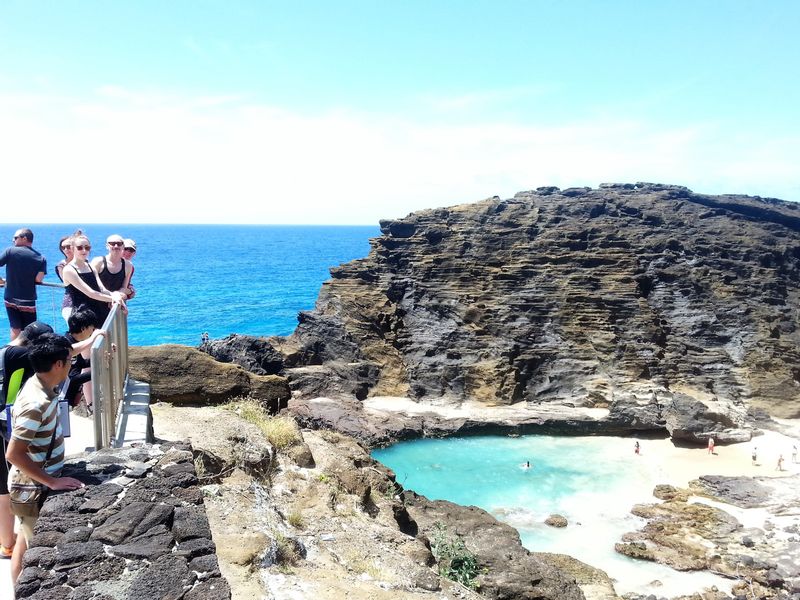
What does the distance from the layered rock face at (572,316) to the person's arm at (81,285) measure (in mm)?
31781

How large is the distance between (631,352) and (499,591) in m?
30.8

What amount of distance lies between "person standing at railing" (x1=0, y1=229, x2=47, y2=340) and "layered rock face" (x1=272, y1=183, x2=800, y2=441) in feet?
101

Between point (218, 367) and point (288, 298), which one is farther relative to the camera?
point (288, 298)

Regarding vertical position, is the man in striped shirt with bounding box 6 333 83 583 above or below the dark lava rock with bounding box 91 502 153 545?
above

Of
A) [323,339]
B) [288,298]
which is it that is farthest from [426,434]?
[288,298]

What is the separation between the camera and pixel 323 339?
43500mm

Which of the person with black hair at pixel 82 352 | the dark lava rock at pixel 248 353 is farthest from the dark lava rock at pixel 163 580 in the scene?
the dark lava rock at pixel 248 353

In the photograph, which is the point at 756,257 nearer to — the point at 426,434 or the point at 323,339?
the point at 426,434

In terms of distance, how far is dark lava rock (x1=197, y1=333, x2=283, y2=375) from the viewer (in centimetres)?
3619

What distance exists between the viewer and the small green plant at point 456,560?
1308 centimetres

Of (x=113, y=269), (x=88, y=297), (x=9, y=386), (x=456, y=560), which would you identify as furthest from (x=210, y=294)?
(x=9, y=386)

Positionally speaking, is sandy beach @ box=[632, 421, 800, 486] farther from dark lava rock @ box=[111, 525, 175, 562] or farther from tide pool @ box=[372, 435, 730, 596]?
Answer: dark lava rock @ box=[111, 525, 175, 562]

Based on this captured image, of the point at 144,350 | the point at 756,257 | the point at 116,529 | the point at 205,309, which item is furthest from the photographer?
the point at 205,309

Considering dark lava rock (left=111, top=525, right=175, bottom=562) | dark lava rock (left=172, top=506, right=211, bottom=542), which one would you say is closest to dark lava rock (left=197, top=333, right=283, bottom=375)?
dark lava rock (left=172, top=506, right=211, bottom=542)
